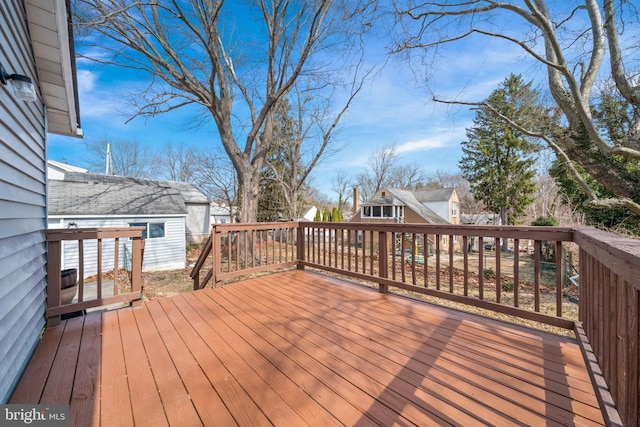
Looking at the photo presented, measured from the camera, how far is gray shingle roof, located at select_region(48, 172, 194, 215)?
9.88m

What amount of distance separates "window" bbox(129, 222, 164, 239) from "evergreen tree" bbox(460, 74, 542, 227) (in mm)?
19099

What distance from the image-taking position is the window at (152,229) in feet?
35.6

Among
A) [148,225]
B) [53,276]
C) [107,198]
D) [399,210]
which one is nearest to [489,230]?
[53,276]

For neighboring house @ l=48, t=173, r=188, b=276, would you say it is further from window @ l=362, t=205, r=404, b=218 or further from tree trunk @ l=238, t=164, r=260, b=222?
window @ l=362, t=205, r=404, b=218

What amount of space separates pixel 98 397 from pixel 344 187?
2536 centimetres

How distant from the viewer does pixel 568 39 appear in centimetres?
537

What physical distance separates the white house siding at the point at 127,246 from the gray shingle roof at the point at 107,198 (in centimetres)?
31

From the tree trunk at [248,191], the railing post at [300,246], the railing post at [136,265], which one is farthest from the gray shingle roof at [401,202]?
the railing post at [136,265]

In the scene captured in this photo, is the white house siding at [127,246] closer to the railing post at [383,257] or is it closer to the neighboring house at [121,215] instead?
the neighboring house at [121,215]

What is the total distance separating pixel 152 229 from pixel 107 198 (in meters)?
2.26

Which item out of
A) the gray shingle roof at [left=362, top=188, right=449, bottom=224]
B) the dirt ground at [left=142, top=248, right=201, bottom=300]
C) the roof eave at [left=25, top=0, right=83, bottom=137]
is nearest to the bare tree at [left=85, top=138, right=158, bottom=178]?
the dirt ground at [left=142, top=248, right=201, bottom=300]

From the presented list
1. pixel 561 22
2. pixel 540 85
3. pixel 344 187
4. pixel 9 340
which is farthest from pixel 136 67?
pixel 344 187

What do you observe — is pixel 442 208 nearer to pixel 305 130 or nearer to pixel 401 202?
pixel 401 202

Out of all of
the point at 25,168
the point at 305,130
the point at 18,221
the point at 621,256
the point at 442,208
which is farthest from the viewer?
the point at 442,208
